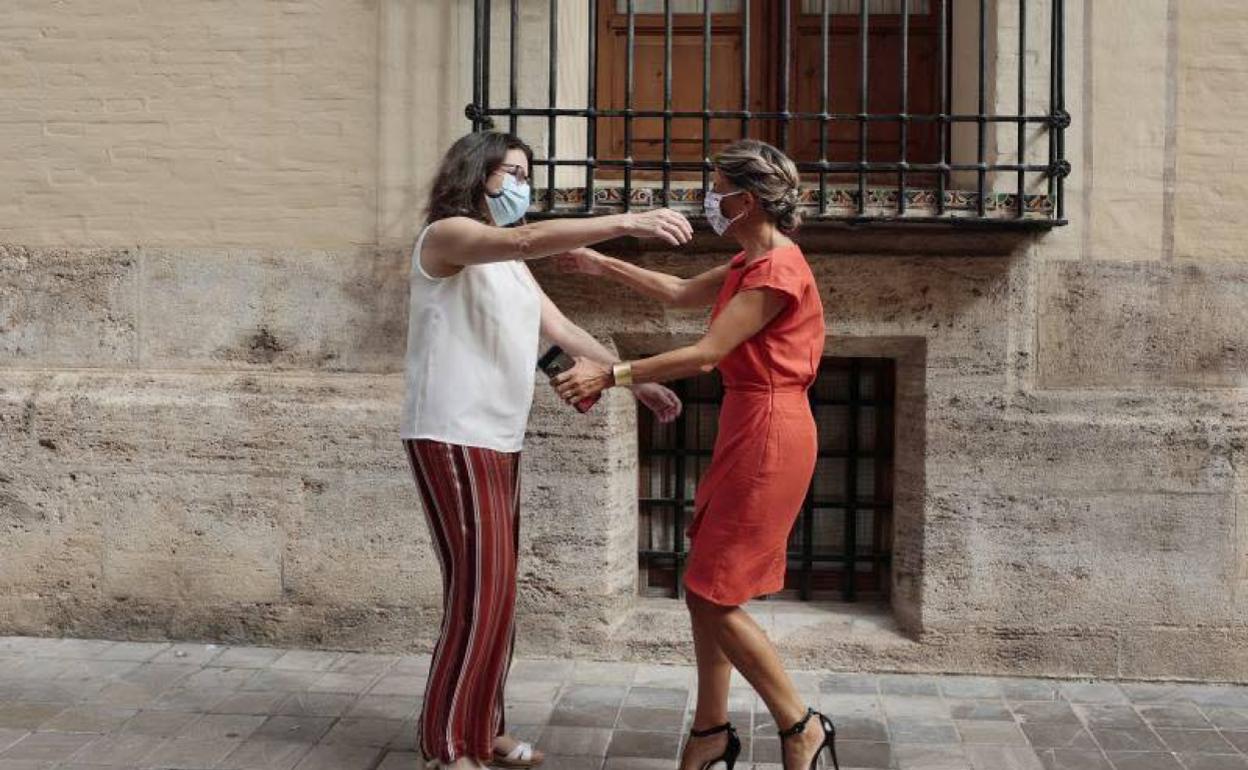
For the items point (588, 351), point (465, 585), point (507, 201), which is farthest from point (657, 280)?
point (465, 585)

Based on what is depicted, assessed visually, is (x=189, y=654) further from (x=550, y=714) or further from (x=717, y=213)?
(x=717, y=213)

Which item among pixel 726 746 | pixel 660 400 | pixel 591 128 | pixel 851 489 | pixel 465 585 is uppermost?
pixel 591 128

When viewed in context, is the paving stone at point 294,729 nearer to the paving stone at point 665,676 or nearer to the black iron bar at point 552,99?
the paving stone at point 665,676

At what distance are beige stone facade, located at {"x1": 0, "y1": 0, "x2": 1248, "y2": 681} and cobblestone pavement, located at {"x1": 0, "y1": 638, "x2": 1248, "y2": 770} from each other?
0.17m

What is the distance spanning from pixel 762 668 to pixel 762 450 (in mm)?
565

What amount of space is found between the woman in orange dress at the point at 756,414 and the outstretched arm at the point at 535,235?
8.8 inches

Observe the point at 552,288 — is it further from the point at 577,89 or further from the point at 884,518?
the point at 884,518

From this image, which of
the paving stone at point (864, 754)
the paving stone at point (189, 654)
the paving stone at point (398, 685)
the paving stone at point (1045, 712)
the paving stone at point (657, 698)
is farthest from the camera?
the paving stone at point (189, 654)

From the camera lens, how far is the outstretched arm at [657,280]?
383 centimetres

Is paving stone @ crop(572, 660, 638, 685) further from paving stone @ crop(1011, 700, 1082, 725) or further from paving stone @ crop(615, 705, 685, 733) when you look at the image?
paving stone @ crop(1011, 700, 1082, 725)

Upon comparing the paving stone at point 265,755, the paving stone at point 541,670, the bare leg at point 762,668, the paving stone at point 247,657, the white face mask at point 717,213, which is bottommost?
the paving stone at point 265,755

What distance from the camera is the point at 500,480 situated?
3.55 meters

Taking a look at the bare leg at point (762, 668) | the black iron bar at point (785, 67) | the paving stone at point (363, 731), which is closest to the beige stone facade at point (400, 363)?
the black iron bar at point (785, 67)

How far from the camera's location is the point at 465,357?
3.45 metres
